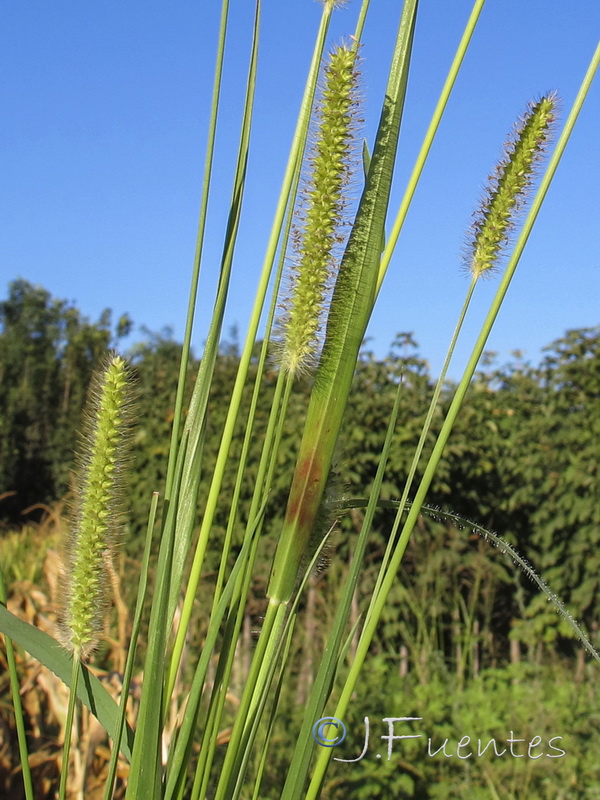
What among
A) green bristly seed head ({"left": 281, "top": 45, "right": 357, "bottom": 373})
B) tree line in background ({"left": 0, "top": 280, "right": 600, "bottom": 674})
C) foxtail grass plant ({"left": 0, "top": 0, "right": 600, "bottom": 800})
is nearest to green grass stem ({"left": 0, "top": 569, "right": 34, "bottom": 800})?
foxtail grass plant ({"left": 0, "top": 0, "right": 600, "bottom": 800})

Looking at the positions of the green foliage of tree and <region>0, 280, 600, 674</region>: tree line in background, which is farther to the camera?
the green foliage of tree

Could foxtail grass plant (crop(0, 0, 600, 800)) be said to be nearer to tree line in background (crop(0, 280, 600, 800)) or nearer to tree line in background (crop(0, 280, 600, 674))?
tree line in background (crop(0, 280, 600, 800))

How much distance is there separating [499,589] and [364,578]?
38.6 inches

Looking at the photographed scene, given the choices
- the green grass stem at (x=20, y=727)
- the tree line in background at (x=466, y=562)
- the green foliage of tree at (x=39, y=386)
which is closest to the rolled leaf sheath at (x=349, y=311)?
the green grass stem at (x=20, y=727)

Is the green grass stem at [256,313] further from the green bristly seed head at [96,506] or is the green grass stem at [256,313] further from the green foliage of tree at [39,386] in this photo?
the green foliage of tree at [39,386]

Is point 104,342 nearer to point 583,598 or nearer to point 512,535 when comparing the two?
point 512,535

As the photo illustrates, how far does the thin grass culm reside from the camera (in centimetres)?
71

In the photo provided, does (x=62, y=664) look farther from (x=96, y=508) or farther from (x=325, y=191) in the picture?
(x=325, y=191)

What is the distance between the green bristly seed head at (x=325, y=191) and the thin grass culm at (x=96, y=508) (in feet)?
0.63

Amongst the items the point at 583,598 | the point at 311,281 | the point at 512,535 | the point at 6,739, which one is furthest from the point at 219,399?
the point at 311,281

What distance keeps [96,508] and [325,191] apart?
0.37m

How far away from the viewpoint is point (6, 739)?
189 centimetres

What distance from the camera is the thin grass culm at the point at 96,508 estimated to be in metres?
0.71

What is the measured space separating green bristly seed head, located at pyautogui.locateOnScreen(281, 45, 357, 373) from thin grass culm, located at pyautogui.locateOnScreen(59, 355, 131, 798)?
19 cm
